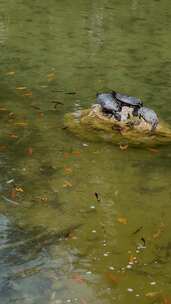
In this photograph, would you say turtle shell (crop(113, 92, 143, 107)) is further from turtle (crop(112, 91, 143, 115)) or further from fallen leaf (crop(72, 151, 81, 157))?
fallen leaf (crop(72, 151, 81, 157))

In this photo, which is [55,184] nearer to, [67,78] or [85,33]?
[67,78]

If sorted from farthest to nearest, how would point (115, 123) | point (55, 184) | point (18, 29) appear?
point (18, 29) → point (115, 123) → point (55, 184)

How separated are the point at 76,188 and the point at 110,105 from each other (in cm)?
201

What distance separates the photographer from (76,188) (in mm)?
6270

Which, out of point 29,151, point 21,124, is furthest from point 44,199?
point 21,124

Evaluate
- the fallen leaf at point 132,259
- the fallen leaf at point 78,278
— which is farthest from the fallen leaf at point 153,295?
the fallen leaf at point 78,278

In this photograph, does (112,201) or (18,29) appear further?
(18,29)

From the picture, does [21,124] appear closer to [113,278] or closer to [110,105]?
[110,105]

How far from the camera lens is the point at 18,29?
1333 cm

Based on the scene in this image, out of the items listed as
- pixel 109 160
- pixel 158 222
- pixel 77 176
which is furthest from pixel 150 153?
pixel 158 222

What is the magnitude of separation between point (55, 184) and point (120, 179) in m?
0.86

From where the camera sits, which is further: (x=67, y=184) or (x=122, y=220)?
(x=67, y=184)

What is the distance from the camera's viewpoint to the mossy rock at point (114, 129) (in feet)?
24.8

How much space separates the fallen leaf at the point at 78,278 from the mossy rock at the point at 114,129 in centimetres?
301
